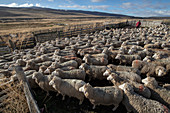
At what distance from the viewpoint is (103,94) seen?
4473 millimetres

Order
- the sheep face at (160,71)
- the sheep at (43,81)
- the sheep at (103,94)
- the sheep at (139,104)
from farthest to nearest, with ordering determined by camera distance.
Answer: the sheep face at (160,71), the sheep at (43,81), the sheep at (103,94), the sheep at (139,104)

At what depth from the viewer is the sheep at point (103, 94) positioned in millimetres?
4354

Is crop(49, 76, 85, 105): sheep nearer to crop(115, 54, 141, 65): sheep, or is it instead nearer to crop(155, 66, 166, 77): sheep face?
crop(115, 54, 141, 65): sheep

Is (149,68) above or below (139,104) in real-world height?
above

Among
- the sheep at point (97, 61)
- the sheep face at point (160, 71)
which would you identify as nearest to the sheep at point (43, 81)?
the sheep at point (97, 61)

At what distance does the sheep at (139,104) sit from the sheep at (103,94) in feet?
0.84

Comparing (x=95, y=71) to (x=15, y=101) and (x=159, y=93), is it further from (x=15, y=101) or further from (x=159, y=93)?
(x=15, y=101)

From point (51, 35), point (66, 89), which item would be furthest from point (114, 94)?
point (51, 35)

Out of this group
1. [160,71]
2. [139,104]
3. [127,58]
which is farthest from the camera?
[127,58]

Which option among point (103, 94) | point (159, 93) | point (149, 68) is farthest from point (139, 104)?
point (149, 68)

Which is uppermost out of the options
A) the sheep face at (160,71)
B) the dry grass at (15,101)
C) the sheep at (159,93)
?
the sheep face at (160,71)

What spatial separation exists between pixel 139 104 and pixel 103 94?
1.37 meters

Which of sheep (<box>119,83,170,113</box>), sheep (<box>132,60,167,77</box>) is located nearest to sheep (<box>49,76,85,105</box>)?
sheep (<box>119,83,170,113</box>)

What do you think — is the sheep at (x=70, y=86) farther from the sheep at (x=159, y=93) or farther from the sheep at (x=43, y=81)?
the sheep at (x=159, y=93)
